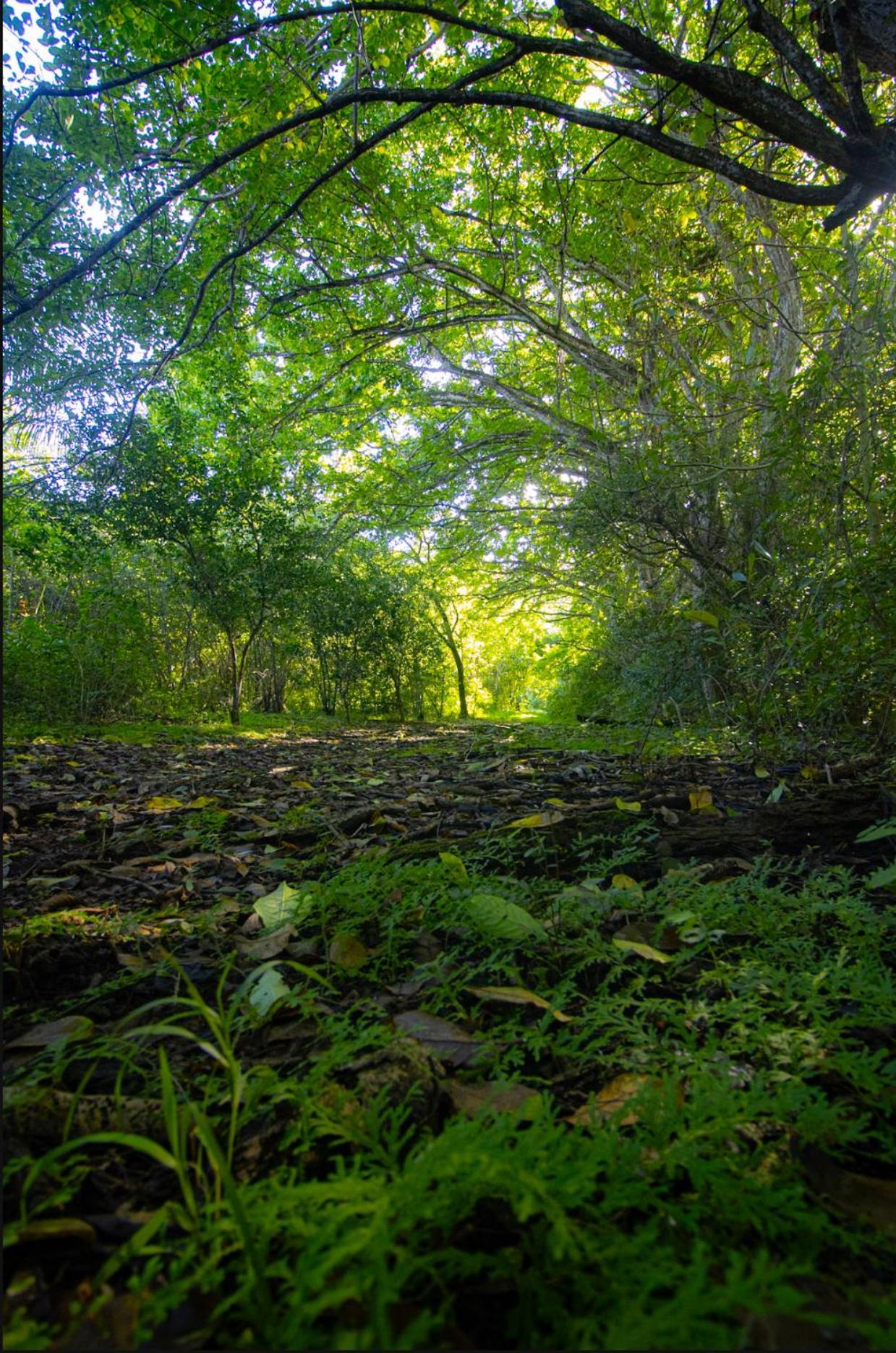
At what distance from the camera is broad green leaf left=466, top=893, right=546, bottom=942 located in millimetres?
1413

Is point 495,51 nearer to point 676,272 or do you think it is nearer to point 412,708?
point 676,272

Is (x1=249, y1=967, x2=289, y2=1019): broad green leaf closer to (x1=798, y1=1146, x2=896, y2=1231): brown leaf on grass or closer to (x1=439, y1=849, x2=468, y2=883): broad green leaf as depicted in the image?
(x1=439, y1=849, x2=468, y2=883): broad green leaf

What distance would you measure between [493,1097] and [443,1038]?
0.67ft

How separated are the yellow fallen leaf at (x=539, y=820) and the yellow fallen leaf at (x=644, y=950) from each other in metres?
0.99

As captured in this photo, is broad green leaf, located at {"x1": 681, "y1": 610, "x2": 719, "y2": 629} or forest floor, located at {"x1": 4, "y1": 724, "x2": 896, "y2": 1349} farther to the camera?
broad green leaf, located at {"x1": 681, "y1": 610, "x2": 719, "y2": 629}

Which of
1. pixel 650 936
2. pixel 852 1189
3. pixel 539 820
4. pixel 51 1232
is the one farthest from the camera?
pixel 539 820

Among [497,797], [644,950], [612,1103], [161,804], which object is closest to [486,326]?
[497,797]

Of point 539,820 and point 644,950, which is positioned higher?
point 539,820

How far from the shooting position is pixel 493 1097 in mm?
927

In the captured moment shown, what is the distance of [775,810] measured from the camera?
2.52 meters

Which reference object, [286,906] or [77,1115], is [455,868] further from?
[77,1115]

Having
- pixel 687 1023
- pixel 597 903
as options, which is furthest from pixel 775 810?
pixel 687 1023

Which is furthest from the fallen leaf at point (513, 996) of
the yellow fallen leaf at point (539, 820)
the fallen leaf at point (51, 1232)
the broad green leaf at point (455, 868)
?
the yellow fallen leaf at point (539, 820)

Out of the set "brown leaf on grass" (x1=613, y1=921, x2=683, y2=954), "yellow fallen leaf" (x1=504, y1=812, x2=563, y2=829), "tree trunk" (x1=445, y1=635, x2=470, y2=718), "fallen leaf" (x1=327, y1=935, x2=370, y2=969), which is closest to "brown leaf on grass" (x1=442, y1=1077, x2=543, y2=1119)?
"fallen leaf" (x1=327, y1=935, x2=370, y2=969)
